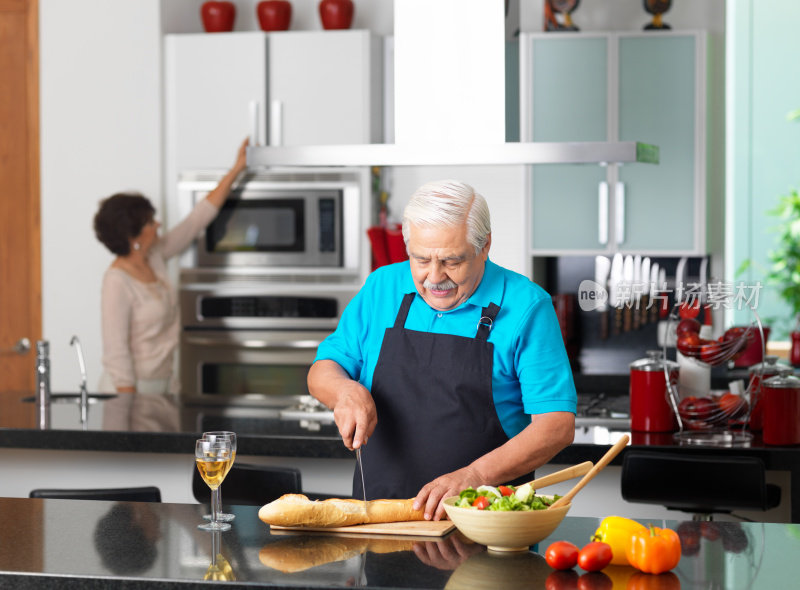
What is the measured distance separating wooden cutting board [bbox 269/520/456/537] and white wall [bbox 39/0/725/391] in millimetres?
3436

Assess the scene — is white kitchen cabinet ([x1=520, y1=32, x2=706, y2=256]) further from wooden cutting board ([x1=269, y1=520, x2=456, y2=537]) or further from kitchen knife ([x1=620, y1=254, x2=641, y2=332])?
wooden cutting board ([x1=269, y1=520, x2=456, y2=537])

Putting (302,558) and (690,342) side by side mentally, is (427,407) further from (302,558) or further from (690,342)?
(690,342)

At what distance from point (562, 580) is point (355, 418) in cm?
52

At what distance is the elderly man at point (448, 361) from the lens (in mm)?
2035

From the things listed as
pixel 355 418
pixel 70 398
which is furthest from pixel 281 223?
pixel 355 418

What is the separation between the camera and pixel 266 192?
4957mm

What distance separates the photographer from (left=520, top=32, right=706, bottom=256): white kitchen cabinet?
480cm

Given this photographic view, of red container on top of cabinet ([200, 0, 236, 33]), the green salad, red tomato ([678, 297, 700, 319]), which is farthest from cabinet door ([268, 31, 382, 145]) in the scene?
the green salad

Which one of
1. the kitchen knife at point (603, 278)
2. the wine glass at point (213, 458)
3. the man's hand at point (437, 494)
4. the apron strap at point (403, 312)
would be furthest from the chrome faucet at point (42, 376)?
the kitchen knife at point (603, 278)

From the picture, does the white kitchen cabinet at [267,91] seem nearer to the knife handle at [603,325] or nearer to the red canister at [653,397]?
the knife handle at [603,325]

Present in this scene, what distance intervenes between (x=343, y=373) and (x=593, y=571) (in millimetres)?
784

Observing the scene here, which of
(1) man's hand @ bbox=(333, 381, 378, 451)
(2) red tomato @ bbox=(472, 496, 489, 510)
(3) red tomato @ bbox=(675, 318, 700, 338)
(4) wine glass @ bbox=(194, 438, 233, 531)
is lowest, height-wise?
(2) red tomato @ bbox=(472, 496, 489, 510)

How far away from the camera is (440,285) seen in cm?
210

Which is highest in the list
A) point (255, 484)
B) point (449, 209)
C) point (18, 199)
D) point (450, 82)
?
point (450, 82)
